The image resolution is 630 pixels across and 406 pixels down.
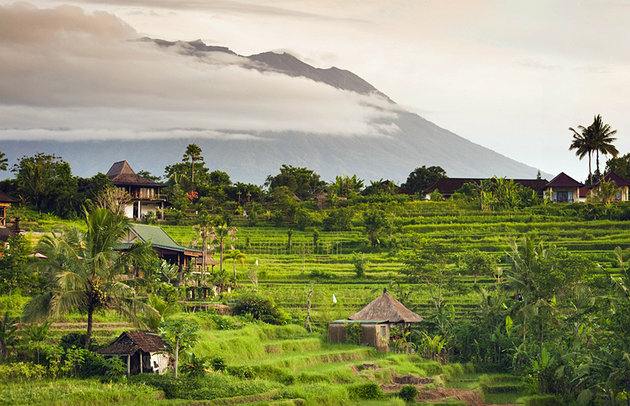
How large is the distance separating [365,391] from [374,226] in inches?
1014

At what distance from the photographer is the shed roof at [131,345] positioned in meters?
31.1

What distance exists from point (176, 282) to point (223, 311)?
437 cm

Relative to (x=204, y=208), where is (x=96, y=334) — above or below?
below

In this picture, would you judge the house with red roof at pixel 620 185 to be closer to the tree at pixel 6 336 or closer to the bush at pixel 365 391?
the bush at pixel 365 391

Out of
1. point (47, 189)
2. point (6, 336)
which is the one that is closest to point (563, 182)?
point (47, 189)

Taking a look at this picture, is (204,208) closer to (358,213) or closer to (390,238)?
(358,213)

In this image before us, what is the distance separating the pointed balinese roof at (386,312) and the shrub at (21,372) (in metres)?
15.2

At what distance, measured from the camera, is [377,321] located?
41375mm

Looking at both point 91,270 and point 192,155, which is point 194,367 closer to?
point 91,270

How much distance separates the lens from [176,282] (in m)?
45.0

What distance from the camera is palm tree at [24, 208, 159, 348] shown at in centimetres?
3123

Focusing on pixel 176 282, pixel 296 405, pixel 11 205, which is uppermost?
pixel 11 205

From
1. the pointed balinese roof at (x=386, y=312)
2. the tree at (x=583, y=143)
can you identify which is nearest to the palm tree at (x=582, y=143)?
the tree at (x=583, y=143)

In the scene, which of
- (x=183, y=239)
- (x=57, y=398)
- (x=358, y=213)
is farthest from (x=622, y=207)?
(x=57, y=398)
